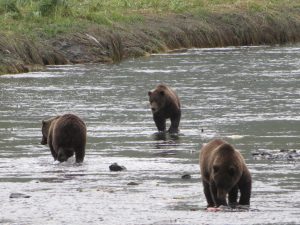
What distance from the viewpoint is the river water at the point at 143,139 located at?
12953 mm

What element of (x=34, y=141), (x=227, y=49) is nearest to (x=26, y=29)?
(x=227, y=49)

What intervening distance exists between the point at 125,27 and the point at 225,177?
3148cm

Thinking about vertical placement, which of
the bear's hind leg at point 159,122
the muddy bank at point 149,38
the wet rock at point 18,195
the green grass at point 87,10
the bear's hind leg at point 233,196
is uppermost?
the bear's hind leg at point 233,196

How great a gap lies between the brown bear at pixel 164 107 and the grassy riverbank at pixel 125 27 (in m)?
14.1

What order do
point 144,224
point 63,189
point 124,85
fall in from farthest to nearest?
point 124,85
point 63,189
point 144,224

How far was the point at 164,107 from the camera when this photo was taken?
2150cm

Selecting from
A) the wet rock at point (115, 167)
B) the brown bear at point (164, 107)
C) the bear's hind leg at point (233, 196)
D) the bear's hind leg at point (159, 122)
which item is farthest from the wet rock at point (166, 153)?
the bear's hind leg at point (233, 196)

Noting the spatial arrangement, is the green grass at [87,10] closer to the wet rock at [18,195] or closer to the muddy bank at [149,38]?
the muddy bank at [149,38]

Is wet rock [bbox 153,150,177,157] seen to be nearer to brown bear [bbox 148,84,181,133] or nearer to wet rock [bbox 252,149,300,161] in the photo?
wet rock [bbox 252,149,300,161]

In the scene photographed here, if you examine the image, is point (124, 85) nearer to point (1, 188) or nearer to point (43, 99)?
point (43, 99)

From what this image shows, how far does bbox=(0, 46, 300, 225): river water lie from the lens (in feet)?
42.5

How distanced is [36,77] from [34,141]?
1375cm

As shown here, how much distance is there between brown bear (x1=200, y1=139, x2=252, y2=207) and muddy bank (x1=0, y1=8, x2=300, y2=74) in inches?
891

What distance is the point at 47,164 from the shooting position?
17516 millimetres
